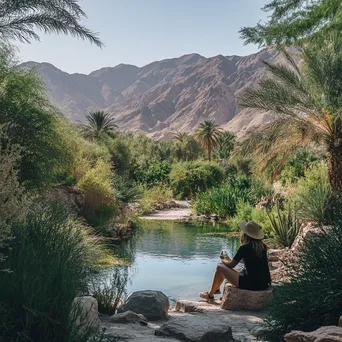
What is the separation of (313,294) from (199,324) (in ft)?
4.90

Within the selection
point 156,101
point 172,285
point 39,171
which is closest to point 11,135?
point 39,171

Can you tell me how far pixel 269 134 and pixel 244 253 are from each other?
8.39 m

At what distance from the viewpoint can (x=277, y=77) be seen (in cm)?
1584

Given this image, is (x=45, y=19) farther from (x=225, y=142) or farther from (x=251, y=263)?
(x=225, y=142)

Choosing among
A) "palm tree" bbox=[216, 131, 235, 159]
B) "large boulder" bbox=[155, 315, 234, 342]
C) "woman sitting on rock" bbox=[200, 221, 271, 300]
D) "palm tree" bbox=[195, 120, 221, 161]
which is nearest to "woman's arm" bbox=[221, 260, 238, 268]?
"woman sitting on rock" bbox=[200, 221, 271, 300]

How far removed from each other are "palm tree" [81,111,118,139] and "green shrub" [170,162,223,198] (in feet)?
34.3

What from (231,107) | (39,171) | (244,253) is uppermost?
(231,107)

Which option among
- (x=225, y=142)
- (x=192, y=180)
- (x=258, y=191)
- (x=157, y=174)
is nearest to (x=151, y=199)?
(x=192, y=180)

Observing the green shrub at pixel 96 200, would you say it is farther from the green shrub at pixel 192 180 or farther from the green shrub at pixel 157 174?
the green shrub at pixel 157 174

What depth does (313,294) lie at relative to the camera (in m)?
4.73

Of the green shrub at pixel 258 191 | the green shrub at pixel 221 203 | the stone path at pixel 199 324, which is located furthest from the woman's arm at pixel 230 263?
the green shrub at pixel 221 203

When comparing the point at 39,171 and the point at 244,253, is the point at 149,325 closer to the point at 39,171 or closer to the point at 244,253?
the point at 244,253

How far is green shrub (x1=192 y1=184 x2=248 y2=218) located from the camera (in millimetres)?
25859

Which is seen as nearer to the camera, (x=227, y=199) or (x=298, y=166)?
(x=298, y=166)
